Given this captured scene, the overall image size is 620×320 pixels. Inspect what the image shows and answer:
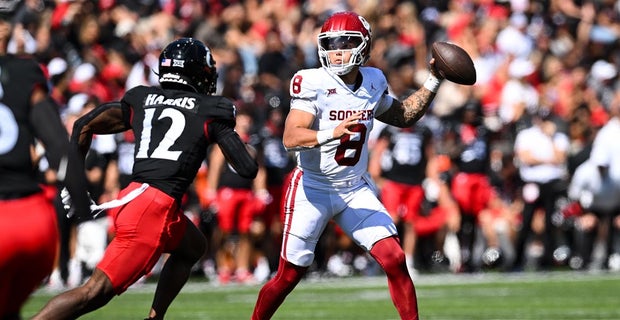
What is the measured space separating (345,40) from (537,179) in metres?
8.13

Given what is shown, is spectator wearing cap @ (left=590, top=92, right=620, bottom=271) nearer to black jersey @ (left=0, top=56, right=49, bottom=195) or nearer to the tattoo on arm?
the tattoo on arm

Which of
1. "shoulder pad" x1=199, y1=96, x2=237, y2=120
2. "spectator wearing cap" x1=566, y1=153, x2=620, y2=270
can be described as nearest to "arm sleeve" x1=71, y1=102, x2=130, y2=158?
"shoulder pad" x1=199, y1=96, x2=237, y2=120

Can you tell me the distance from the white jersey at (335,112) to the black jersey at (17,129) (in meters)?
2.33

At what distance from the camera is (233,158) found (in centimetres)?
625

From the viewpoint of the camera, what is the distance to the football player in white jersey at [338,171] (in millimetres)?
7035

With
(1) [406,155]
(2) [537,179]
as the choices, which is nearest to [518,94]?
(2) [537,179]

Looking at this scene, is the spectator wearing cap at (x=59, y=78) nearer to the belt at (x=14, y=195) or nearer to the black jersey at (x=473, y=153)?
the black jersey at (x=473, y=153)

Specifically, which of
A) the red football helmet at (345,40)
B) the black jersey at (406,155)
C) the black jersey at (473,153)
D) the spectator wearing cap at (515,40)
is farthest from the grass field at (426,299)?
the spectator wearing cap at (515,40)

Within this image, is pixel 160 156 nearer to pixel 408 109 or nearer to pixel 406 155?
pixel 408 109

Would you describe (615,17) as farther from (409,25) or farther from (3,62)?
(3,62)

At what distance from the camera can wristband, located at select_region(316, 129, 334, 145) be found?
670cm

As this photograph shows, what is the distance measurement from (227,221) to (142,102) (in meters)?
6.98

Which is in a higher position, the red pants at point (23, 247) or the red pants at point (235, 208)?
the red pants at point (23, 247)

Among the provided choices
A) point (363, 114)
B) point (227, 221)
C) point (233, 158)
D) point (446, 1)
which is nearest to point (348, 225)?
point (363, 114)
